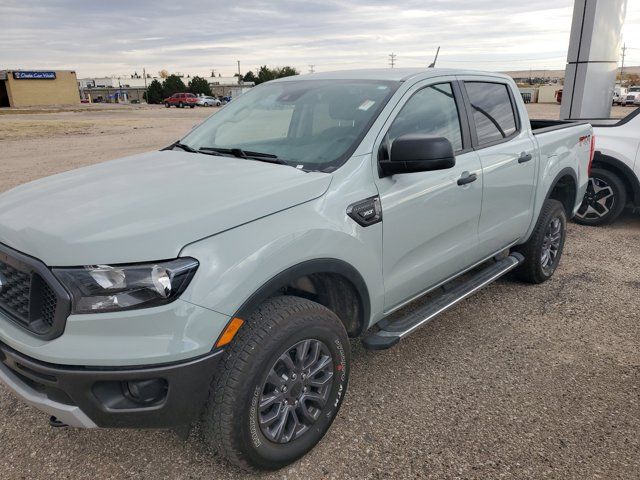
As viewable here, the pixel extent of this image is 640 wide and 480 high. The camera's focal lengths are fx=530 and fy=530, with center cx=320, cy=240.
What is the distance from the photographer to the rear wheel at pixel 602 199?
6.41 metres

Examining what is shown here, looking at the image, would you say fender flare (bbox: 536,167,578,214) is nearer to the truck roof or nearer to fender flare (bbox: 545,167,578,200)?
fender flare (bbox: 545,167,578,200)

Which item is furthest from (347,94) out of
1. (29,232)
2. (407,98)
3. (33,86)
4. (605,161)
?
(33,86)

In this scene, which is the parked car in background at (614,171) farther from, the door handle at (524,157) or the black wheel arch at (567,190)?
the door handle at (524,157)

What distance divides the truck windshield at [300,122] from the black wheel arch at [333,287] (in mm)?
529

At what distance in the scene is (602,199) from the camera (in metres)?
6.59

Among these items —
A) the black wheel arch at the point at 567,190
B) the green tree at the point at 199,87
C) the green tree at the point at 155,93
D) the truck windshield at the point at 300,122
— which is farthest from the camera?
the green tree at the point at 199,87

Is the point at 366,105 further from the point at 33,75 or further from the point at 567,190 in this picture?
the point at 33,75

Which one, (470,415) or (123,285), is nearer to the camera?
(123,285)

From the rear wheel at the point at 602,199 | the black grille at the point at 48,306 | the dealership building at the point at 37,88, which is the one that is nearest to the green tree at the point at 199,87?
the dealership building at the point at 37,88

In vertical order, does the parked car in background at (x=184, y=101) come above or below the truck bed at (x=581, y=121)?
below

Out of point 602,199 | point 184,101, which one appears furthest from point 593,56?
point 184,101

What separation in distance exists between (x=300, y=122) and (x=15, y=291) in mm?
1758

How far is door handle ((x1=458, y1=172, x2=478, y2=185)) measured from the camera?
Answer: 3281mm

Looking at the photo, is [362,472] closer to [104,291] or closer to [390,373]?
[390,373]
